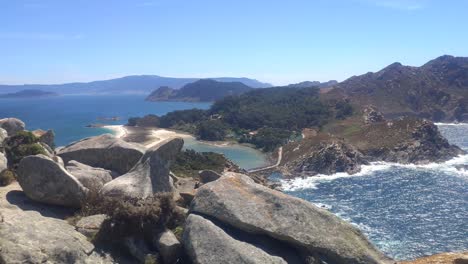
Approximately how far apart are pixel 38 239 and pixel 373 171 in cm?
9908

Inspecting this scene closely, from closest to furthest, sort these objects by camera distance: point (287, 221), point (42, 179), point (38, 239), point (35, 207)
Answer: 1. point (38, 239)
2. point (287, 221)
3. point (35, 207)
4. point (42, 179)

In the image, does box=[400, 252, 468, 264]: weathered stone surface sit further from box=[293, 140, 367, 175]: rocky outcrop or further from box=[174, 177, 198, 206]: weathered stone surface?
box=[293, 140, 367, 175]: rocky outcrop

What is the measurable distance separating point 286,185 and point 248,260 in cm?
8173

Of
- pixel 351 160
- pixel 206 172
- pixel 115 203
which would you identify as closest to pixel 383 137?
pixel 351 160

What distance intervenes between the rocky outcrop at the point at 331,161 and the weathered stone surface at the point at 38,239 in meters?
93.5

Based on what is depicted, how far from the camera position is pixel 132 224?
49.6 ft

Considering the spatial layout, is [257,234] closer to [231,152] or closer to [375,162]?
[375,162]

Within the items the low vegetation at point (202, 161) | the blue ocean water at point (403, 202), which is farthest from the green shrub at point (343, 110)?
the low vegetation at point (202, 161)

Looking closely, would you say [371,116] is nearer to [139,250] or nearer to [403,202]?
[403,202]

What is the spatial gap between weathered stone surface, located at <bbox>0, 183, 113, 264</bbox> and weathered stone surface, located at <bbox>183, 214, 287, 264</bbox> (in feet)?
8.60

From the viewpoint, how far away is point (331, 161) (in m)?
110

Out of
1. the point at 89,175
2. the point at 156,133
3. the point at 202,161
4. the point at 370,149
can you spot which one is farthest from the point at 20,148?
the point at 156,133

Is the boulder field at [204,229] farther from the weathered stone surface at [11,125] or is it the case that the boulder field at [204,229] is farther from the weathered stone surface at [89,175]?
the weathered stone surface at [11,125]

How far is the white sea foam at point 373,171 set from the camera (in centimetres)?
9456
